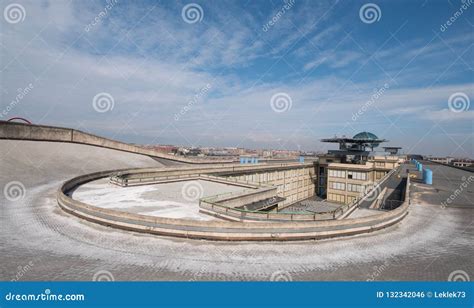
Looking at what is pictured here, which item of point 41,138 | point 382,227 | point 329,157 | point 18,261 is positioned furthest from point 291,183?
point 18,261

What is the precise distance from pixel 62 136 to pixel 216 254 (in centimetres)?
3636

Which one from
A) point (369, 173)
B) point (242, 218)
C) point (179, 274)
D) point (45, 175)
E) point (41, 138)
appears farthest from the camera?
point (369, 173)

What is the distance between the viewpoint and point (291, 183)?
49.9m

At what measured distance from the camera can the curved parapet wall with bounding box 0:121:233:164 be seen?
31.9 metres

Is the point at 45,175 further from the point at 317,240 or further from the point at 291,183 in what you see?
the point at 291,183

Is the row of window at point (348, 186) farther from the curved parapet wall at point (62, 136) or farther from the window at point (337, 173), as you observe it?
the curved parapet wall at point (62, 136)

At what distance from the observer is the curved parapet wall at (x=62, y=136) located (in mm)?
31906

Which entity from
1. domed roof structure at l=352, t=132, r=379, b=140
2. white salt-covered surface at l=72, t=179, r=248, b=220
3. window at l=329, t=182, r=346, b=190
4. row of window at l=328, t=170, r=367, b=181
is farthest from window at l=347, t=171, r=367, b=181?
white salt-covered surface at l=72, t=179, r=248, b=220

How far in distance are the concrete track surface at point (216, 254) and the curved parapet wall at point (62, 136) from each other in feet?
72.4

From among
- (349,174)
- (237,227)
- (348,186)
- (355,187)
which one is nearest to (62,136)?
(237,227)

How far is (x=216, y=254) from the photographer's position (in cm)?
1020

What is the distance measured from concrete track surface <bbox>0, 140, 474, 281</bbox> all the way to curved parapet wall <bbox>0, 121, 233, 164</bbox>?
2206 centimetres

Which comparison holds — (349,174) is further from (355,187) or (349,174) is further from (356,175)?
(355,187)

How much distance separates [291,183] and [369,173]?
1377 cm
